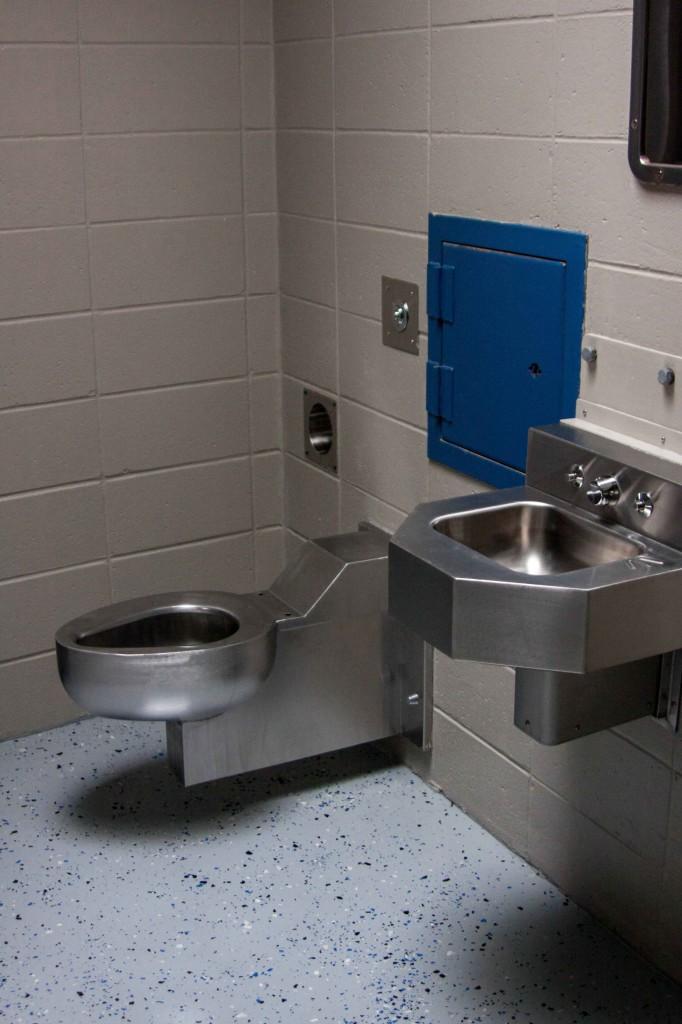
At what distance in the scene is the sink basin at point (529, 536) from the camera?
6.27 ft

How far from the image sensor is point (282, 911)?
222 cm

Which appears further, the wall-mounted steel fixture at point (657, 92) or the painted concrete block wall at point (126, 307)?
the painted concrete block wall at point (126, 307)

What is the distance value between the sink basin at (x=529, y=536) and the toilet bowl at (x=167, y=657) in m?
0.56

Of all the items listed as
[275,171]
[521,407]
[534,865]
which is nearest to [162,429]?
[275,171]

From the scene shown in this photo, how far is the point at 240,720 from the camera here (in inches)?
97.1

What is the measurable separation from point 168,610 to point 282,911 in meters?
0.61

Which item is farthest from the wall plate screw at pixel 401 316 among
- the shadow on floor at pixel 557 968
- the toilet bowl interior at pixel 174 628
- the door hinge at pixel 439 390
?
the shadow on floor at pixel 557 968

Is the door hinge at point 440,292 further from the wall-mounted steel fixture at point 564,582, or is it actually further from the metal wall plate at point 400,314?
the wall-mounted steel fixture at point 564,582

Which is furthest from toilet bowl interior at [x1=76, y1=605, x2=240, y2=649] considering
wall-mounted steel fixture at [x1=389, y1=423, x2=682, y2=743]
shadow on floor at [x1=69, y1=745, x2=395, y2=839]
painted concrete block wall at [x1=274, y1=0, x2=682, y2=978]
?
wall-mounted steel fixture at [x1=389, y1=423, x2=682, y2=743]

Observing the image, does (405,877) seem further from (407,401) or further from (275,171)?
(275,171)

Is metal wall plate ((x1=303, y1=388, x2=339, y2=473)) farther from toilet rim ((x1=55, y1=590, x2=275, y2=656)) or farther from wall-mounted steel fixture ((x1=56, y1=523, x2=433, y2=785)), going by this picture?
toilet rim ((x1=55, y1=590, x2=275, y2=656))

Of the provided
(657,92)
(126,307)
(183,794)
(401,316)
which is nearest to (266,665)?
(183,794)

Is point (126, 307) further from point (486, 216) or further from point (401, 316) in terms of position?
point (486, 216)

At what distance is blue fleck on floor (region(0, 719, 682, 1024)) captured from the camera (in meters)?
2.00
